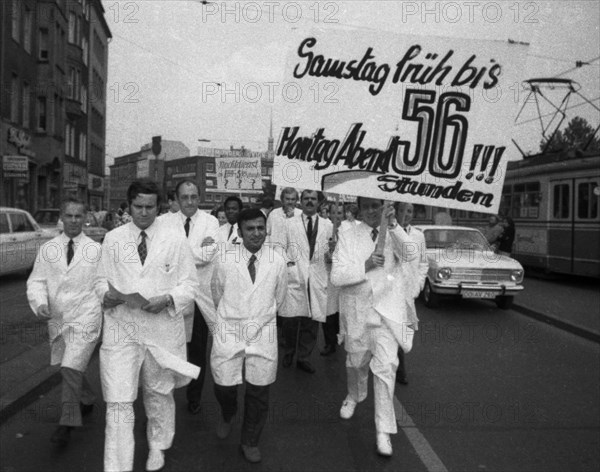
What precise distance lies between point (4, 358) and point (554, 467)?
513 centimetres

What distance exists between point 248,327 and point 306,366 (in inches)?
93.5

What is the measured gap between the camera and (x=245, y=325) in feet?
13.0

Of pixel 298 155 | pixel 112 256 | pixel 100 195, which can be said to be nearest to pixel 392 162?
pixel 298 155

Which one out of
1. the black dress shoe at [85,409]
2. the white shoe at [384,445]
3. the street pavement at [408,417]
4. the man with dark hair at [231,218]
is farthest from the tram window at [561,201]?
the black dress shoe at [85,409]

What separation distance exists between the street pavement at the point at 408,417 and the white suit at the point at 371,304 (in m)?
0.49

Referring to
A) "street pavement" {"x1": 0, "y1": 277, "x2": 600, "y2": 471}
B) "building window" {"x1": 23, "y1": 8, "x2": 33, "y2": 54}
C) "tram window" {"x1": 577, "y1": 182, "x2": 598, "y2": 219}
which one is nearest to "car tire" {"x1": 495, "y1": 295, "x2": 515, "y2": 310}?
"street pavement" {"x1": 0, "y1": 277, "x2": 600, "y2": 471}

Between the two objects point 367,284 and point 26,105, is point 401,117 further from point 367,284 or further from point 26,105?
point 26,105

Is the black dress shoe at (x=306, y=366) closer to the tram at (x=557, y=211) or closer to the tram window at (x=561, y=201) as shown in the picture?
the tram at (x=557, y=211)

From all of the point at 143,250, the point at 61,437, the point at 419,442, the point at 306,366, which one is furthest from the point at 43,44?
the point at 419,442

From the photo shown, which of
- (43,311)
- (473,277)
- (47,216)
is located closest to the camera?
(43,311)

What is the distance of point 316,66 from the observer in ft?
13.9

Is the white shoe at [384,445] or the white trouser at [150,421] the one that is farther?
the white shoe at [384,445]

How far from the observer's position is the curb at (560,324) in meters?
8.29

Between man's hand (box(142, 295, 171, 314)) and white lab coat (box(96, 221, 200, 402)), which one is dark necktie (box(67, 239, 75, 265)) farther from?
man's hand (box(142, 295, 171, 314))
